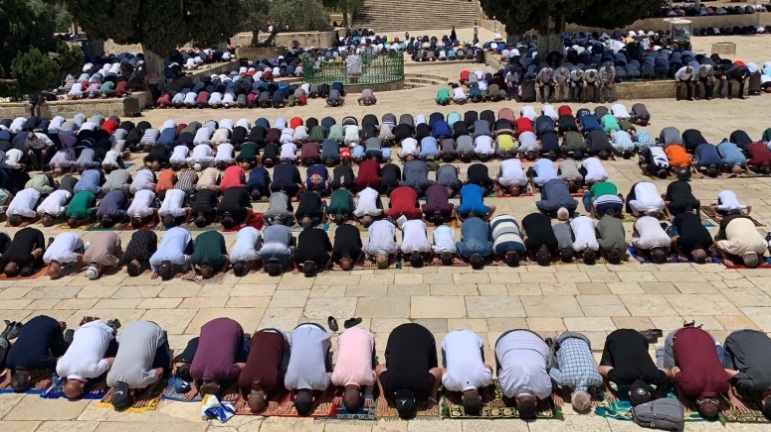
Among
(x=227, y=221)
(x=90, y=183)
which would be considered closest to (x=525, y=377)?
(x=227, y=221)

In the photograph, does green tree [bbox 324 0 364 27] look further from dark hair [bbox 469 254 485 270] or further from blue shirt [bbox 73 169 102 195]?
dark hair [bbox 469 254 485 270]

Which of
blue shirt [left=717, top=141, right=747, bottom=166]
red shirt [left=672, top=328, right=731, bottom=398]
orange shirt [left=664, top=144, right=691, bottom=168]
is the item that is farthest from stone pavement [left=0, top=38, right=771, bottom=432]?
blue shirt [left=717, top=141, right=747, bottom=166]

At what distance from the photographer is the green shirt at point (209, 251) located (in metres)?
10.5

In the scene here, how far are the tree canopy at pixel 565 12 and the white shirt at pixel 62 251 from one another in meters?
17.3

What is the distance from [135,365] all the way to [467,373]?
12.2 feet

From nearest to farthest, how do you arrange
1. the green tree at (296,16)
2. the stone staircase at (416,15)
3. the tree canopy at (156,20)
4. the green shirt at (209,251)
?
1. the green shirt at (209,251)
2. the tree canopy at (156,20)
3. the green tree at (296,16)
4. the stone staircase at (416,15)

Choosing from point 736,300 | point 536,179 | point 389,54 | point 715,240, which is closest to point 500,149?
point 536,179

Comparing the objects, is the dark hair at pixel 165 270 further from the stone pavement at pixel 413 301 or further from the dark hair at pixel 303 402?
the dark hair at pixel 303 402

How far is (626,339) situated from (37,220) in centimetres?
1207

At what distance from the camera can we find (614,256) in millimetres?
10391

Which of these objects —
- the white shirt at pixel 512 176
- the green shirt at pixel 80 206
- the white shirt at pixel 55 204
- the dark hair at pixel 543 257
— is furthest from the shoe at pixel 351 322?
the white shirt at pixel 55 204

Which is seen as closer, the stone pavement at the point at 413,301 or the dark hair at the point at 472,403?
the dark hair at the point at 472,403

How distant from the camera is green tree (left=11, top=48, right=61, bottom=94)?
2098 centimetres

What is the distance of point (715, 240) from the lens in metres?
10.7
